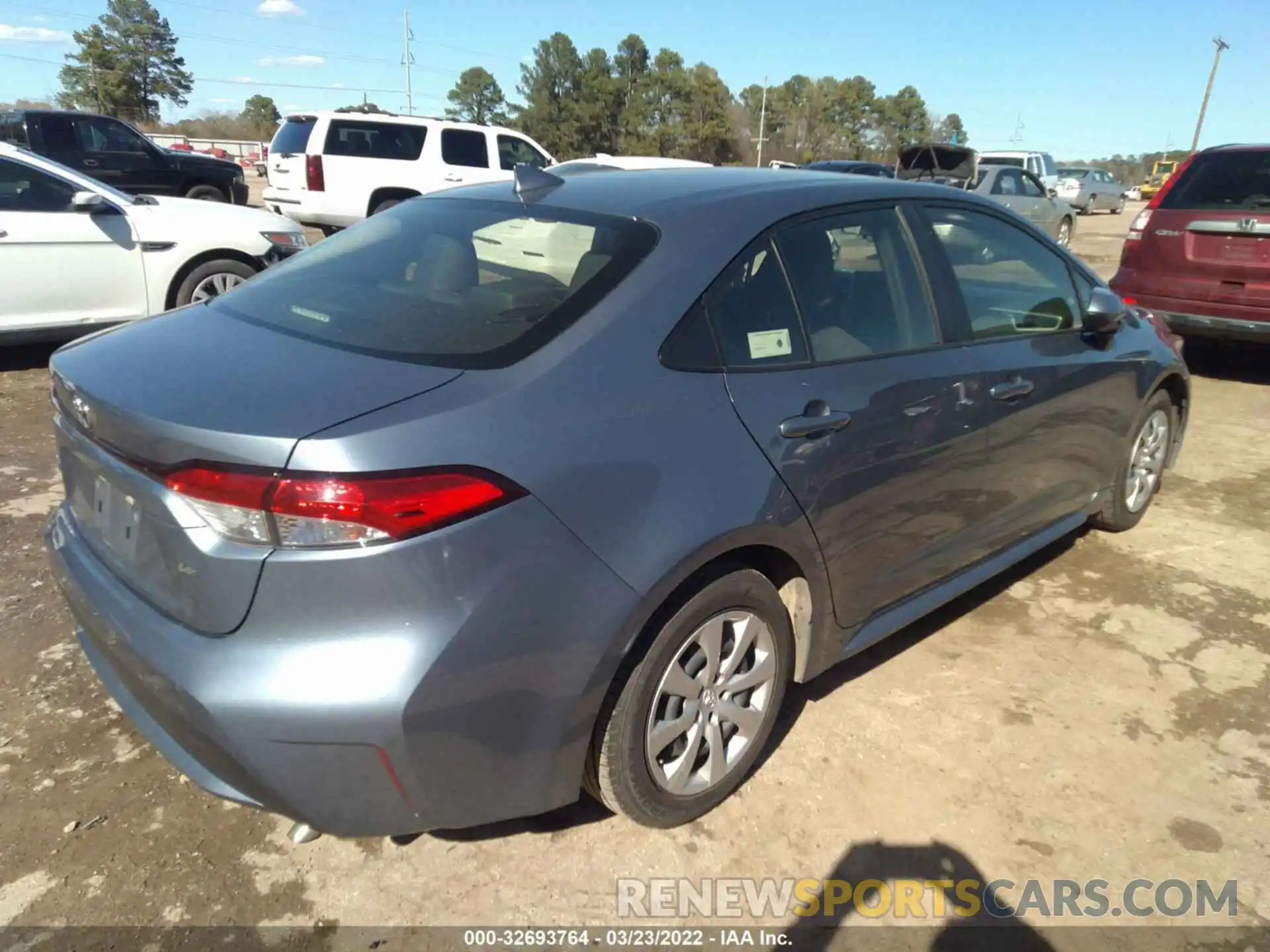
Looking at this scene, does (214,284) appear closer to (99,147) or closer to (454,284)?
(454,284)

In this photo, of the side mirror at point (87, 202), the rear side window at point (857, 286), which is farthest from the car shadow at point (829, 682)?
the side mirror at point (87, 202)

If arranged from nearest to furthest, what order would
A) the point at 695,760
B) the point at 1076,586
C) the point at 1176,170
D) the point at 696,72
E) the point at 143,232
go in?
1. the point at 695,760
2. the point at 1076,586
3. the point at 143,232
4. the point at 1176,170
5. the point at 696,72

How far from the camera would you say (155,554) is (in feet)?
6.49

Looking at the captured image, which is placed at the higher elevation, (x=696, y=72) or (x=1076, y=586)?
(x=696, y=72)

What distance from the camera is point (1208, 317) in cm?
695

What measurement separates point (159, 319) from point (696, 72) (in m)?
69.5

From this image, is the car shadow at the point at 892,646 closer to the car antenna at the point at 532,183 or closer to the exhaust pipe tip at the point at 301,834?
the exhaust pipe tip at the point at 301,834

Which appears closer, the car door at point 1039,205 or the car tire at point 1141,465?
the car tire at point 1141,465

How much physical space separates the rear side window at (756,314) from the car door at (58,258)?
559 centimetres

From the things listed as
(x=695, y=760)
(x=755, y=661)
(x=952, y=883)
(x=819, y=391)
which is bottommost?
(x=952, y=883)

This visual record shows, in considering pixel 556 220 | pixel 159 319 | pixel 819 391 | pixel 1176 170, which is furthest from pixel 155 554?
pixel 1176 170

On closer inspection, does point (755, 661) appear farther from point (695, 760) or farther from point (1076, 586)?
point (1076, 586)

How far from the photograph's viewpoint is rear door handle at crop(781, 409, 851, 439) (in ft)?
7.93

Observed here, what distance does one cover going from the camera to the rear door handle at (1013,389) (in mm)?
3166
